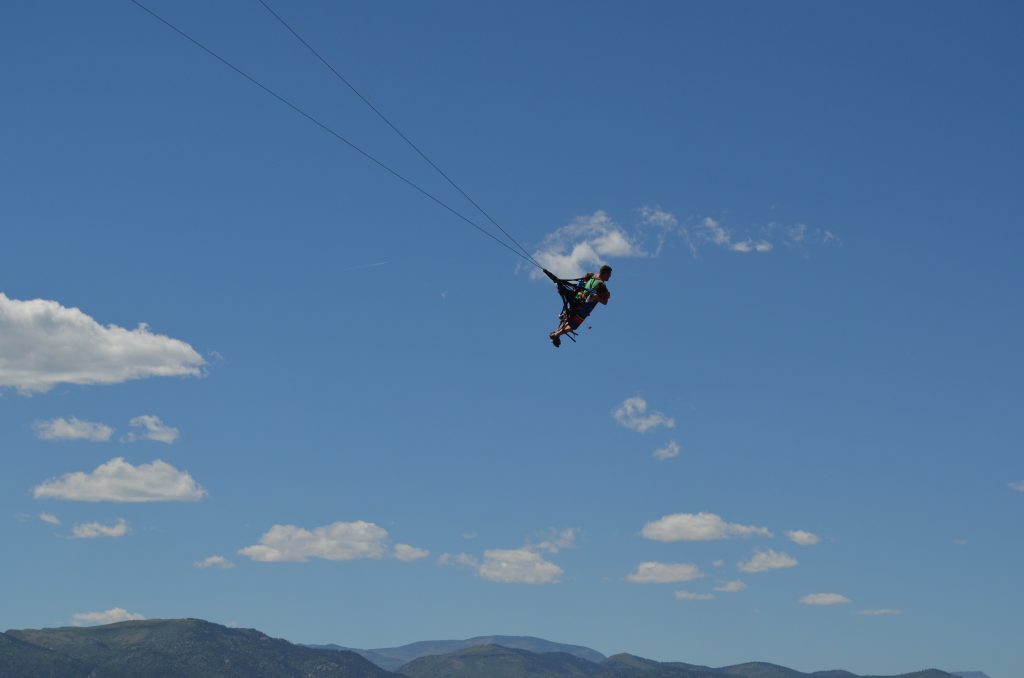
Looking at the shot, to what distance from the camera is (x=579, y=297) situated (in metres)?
67.9

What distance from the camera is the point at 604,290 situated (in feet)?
221

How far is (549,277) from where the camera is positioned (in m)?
67.2

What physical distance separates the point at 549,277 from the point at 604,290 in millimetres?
3429

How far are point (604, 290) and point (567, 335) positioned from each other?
3.74 metres

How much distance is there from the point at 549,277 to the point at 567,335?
400cm

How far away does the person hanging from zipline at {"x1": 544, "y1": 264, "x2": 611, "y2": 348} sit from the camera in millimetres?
67438

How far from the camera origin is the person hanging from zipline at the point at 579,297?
67.4 metres

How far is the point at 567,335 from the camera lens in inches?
2709
